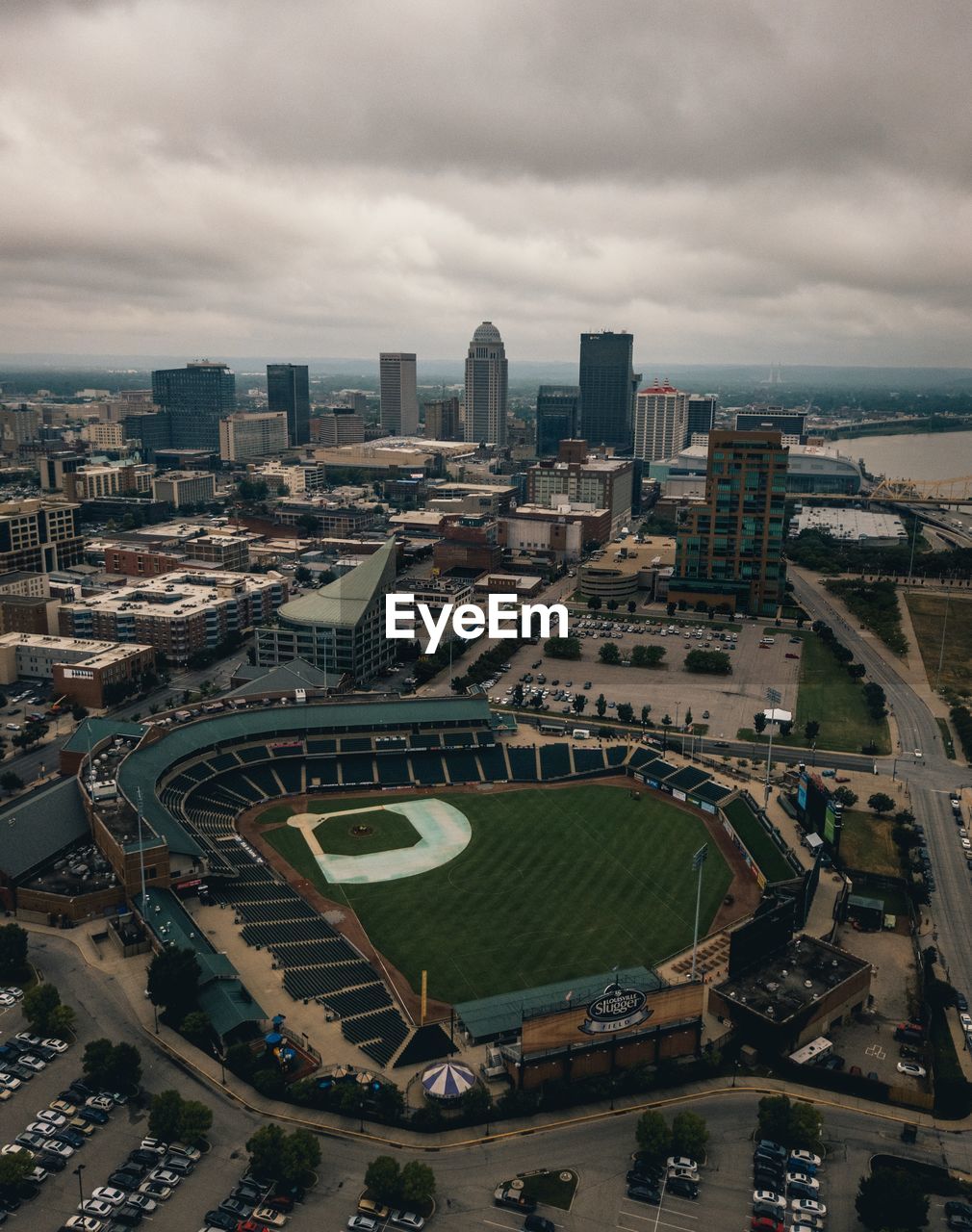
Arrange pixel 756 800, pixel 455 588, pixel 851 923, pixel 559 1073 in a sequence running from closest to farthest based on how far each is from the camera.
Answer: pixel 559 1073, pixel 851 923, pixel 756 800, pixel 455 588

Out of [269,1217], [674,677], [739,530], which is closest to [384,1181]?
[269,1217]

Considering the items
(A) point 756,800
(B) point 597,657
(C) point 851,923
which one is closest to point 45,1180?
(C) point 851,923

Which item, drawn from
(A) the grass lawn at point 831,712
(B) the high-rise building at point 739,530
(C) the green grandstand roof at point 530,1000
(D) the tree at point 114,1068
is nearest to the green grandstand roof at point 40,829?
(D) the tree at point 114,1068

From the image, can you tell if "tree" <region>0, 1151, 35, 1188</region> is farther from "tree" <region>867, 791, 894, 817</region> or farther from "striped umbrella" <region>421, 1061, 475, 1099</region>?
"tree" <region>867, 791, 894, 817</region>

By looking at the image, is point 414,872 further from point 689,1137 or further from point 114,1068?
point 689,1137

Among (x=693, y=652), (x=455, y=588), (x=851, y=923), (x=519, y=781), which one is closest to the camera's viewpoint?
(x=851, y=923)

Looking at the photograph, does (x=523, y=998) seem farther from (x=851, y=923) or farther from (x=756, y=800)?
(x=756, y=800)

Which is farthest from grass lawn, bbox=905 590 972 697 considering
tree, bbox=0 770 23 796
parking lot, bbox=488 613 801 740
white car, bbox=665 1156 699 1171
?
tree, bbox=0 770 23 796
